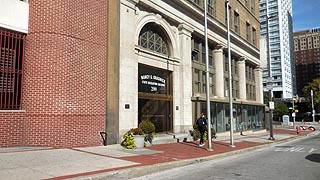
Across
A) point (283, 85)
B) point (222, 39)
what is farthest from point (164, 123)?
point (283, 85)

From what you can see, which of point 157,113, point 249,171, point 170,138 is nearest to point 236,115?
point 157,113

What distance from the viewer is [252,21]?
39.5 metres

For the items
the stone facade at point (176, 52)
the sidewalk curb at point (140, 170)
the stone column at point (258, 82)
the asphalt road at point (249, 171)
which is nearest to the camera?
the sidewalk curb at point (140, 170)

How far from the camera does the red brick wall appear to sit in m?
13.1

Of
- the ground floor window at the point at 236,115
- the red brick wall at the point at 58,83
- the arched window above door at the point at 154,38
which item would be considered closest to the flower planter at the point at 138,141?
the red brick wall at the point at 58,83

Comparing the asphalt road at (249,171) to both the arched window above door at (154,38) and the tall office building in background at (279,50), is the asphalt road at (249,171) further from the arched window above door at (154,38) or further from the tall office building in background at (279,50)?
the tall office building in background at (279,50)

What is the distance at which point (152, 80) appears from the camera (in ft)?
66.9

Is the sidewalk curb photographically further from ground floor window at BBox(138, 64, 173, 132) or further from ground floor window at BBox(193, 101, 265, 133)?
ground floor window at BBox(193, 101, 265, 133)

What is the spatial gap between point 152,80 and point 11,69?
29.6ft

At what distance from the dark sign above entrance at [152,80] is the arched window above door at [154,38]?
139 centimetres

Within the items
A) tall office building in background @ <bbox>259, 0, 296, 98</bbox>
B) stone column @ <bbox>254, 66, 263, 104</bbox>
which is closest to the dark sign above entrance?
stone column @ <bbox>254, 66, 263, 104</bbox>

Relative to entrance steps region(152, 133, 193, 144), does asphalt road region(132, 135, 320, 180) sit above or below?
below

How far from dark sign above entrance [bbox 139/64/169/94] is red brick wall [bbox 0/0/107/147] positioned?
470cm

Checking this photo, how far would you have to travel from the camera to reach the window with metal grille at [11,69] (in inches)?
511
